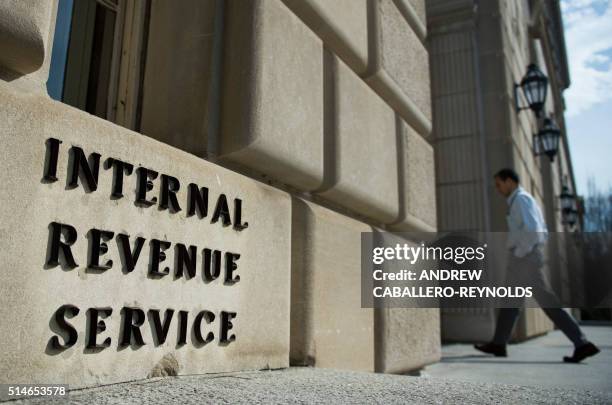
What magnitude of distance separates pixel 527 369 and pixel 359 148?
7.42ft

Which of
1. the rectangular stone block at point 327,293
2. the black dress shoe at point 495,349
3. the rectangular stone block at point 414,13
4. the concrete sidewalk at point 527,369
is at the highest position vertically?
the rectangular stone block at point 414,13

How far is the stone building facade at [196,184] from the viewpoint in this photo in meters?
1.63

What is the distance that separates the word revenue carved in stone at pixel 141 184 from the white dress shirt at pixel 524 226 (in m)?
3.72

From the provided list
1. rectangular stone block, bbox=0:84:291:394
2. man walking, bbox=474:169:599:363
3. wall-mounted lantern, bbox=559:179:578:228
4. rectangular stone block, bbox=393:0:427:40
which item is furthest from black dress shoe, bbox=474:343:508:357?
wall-mounted lantern, bbox=559:179:578:228

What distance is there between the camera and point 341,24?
11.1ft

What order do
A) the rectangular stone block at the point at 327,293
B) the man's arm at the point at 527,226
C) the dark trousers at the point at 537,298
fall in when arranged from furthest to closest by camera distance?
1. the man's arm at the point at 527,226
2. the dark trousers at the point at 537,298
3. the rectangular stone block at the point at 327,293

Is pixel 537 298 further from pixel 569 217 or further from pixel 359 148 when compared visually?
pixel 569 217

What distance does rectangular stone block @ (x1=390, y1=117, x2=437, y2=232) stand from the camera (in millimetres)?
4234

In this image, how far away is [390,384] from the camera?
2195 millimetres

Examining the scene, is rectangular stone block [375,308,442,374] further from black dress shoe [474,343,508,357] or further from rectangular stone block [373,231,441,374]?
black dress shoe [474,343,508,357]

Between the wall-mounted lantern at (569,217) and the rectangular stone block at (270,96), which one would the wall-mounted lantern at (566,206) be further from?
the rectangular stone block at (270,96)

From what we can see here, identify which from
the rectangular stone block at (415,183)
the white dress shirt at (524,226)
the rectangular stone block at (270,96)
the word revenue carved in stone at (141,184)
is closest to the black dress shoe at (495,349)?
the white dress shirt at (524,226)

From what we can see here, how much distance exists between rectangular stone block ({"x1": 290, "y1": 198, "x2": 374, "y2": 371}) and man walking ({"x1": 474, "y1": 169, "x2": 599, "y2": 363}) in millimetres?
2500

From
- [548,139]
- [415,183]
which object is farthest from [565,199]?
[415,183]
